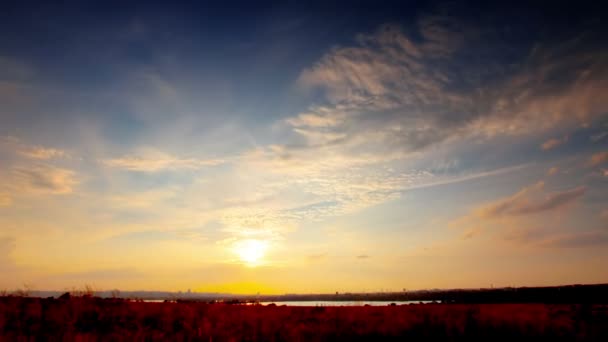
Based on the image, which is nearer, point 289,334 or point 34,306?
point 289,334

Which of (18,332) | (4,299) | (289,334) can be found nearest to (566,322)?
(289,334)

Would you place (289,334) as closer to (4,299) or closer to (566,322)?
(566,322)

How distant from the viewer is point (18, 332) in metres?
12.3

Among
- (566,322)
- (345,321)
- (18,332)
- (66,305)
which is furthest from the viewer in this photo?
(345,321)

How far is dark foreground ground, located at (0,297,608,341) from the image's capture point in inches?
502

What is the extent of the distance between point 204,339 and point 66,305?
23.0ft

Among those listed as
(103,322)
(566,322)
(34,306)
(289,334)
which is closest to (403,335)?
(289,334)

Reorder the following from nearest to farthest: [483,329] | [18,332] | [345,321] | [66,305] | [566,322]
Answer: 1. [18,332]
2. [483,329]
3. [566,322]
4. [66,305]
5. [345,321]

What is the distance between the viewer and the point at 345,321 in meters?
16.7

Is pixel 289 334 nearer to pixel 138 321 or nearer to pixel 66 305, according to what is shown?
pixel 138 321

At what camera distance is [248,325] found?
15.1 m

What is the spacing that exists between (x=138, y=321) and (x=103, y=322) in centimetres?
125

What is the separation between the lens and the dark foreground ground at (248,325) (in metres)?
12.8

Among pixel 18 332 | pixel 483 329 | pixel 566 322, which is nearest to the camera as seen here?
pixel 18 332
